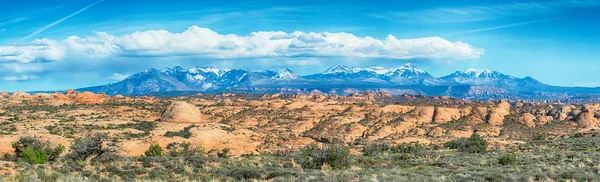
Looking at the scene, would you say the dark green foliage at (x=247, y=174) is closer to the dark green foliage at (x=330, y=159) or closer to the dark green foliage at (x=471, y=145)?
the dark green foliage at (x=330, y=159)

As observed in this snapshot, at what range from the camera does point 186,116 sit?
77.1 meters

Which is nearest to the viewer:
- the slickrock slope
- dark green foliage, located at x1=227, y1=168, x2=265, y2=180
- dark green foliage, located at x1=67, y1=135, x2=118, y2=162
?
dark green foliage, located at x1=227, y1=168, x2=265, y2=180

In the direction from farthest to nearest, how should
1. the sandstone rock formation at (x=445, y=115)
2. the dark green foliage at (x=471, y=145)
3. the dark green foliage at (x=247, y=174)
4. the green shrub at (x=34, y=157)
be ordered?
1. the sandstone rock formation at (x=445, y=115)
2. the dark green foliage at (x=471, y=145)
3. the green shrub at (x=34, y=157)
4. the dark green foliage at (x=247, y=174)

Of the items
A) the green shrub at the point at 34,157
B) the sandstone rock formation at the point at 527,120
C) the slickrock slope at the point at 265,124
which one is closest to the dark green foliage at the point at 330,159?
the green shrub at the point at 34,157

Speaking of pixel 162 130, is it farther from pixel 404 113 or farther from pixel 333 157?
pixel 404 113

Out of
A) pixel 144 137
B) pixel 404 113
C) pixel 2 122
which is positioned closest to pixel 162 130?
pixel 144 137

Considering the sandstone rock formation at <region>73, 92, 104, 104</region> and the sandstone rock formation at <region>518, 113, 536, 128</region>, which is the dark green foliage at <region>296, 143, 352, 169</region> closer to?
the sandstone rock formation at <region>518, 113, 536, 128</region>

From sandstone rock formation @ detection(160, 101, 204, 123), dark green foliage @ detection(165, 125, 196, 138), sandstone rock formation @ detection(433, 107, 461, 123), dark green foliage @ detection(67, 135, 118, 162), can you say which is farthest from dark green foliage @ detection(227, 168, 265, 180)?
sandstone rock formation @ detection(433, 107, 461, 123)

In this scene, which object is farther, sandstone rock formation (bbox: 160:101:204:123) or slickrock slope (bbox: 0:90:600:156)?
sandstone rock formation (bbox: 160:101:204:123)

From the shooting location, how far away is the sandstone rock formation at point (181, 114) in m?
76.0

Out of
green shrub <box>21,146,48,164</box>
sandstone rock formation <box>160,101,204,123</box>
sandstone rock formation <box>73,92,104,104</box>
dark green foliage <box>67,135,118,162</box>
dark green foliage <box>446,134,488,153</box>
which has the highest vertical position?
dark green foliage <box>67,135,118,162</box>

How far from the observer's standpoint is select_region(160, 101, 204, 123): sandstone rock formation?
7600 centimetres

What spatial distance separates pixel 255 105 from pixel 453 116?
43.9m

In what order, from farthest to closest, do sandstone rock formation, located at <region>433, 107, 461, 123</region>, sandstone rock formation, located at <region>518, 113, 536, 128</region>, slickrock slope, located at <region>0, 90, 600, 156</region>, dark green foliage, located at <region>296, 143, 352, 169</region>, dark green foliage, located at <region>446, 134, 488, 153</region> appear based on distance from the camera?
sandstone rock formation, located at <region>433, 107, 461, 123</region> → sandstone rock formation, located at <region>518, 113, 536, 128</region> → slickrock slope, located at <region>0, 90, 600, 156</region> → dark green foliage, located at <region>446, 134, 488, 153</region> → dark green foliage, located at <region>296, 143, 352, 169</region>
